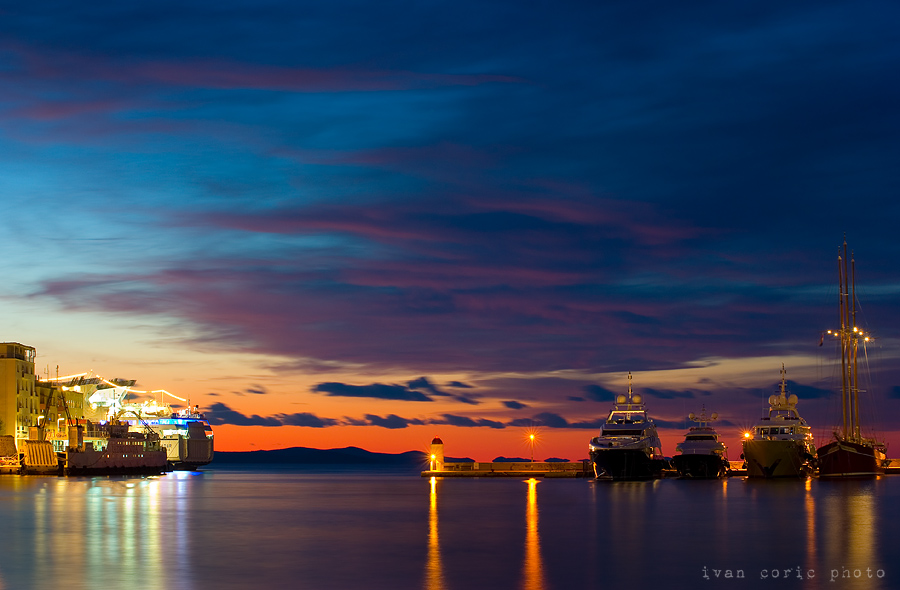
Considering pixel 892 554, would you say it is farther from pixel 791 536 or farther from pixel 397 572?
pixel 397 572

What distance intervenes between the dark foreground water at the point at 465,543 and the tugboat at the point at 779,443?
27835 millimetres

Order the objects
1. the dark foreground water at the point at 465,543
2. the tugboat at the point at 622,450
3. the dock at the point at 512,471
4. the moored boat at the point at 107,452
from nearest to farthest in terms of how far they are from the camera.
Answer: the dark foreground water at the point at 465,543, the tugboat at the point at 622,450, the dock at the point at 512,471, the moored boat at the point at 107,452

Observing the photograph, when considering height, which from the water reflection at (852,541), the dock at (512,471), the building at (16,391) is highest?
the building at (16,391)

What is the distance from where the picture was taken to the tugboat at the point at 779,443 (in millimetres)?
112125

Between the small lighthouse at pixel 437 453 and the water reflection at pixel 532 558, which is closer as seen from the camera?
the water reflection at pixel 532 558

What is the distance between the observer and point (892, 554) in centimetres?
4194

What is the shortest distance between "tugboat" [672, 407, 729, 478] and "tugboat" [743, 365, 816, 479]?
6.11 metres

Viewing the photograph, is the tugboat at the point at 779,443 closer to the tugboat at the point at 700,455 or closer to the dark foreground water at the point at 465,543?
the tugboat at the point at 700,455

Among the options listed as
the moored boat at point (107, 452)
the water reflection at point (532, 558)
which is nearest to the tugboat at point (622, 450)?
the water reflection at point (532, 558)

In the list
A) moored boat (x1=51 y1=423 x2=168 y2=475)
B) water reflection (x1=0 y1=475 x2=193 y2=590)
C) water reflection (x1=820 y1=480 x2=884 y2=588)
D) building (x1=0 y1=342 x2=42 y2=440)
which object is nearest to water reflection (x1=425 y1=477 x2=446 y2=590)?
water reflection (x1=0 y1=475 x2=193 y2=590)

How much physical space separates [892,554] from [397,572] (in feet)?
68.9

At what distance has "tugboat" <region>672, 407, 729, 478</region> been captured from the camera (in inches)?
4820

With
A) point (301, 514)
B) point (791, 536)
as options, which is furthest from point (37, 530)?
point (791, 536)

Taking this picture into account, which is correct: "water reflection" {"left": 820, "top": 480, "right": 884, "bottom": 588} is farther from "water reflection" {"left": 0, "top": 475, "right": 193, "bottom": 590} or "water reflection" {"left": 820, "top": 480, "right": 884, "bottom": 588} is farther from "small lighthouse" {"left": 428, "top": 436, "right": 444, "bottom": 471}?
"small lighthouse" {"left": 428, "top": 436, "right": 444, "bottom": 471}
